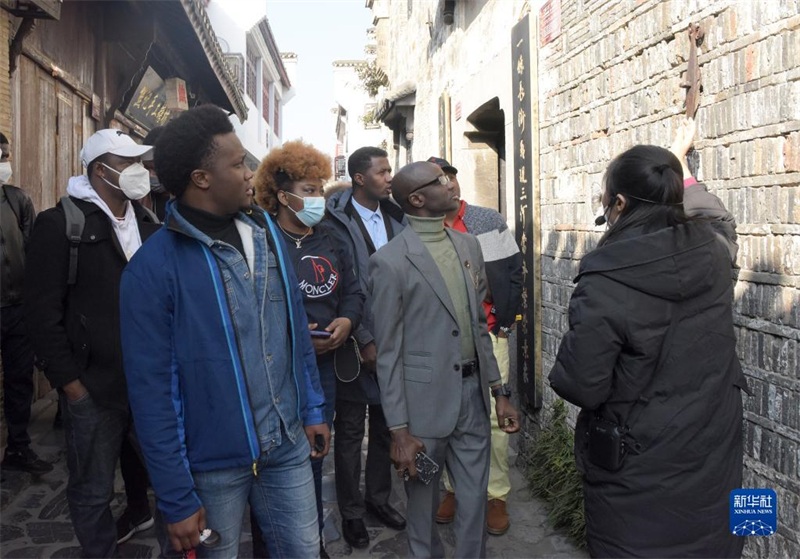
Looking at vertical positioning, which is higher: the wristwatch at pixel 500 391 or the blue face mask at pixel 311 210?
the blue face mask at pixel 311 210

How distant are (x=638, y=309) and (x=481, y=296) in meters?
1.21

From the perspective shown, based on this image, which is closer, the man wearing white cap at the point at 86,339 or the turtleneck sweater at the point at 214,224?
the turtleneck sweater at the point at 214,224

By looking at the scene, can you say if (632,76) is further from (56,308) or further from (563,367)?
(56,308)

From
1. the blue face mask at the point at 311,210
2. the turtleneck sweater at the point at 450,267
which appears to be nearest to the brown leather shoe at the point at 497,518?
the turtleneck sweater at the point at 450,267

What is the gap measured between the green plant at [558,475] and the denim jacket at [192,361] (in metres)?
2.33

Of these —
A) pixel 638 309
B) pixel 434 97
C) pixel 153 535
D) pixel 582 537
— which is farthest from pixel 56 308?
pixel 434 97

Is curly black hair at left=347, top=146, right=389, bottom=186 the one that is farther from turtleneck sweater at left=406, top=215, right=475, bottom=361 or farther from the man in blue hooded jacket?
the man in blue hooded jacket

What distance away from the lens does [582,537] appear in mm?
3988

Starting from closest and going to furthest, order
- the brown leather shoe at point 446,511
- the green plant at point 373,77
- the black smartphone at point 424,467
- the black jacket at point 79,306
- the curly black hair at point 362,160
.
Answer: the black smartphone at point 424,467 → the black jacket at point 79,306 → the brown leather shoe at point 446,511 → the curly black hair at point 362,160 → the green plant at point 373,77

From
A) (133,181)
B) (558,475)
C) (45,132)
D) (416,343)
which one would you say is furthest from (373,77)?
(416,343)

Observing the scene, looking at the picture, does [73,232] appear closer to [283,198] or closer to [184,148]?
[283,198]

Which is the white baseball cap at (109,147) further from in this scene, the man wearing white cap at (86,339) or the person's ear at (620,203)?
the person's ear at (620,203)

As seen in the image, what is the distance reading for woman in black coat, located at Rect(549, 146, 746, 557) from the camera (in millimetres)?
2287

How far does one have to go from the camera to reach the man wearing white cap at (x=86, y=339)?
10.5 ft
